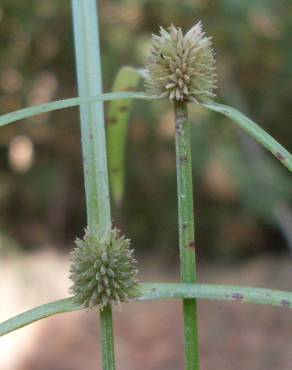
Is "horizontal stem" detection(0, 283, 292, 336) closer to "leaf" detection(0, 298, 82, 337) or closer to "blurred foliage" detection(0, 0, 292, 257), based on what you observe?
"leaf" detection(0, 298, 82, 337)

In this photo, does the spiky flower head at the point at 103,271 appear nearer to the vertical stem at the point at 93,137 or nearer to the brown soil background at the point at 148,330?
the vertical stem at the point at 93,137

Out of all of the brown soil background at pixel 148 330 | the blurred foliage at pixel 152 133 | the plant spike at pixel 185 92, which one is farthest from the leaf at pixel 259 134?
the brown soil background at pixel 148 330

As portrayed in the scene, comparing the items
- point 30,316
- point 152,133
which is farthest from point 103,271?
point 152,133

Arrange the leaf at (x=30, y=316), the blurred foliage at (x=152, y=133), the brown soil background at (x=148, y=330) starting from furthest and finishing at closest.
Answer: the brown soil background at (x=148, y=330), the blurred foliage at (x=152, y=133), the leaf at (x=30, y=316)

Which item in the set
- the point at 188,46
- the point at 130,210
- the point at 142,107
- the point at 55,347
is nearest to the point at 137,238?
the point at 130,210

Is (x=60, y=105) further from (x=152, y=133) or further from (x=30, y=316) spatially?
(x=152, y=133)

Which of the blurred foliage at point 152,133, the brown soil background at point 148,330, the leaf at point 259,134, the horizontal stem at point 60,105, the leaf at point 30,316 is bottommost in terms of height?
the leaf at point 30,316

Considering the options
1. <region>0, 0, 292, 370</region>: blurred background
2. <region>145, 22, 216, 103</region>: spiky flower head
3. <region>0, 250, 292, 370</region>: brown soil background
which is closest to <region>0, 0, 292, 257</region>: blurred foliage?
<region>0, 0, 292, 370</region>: blurred background
